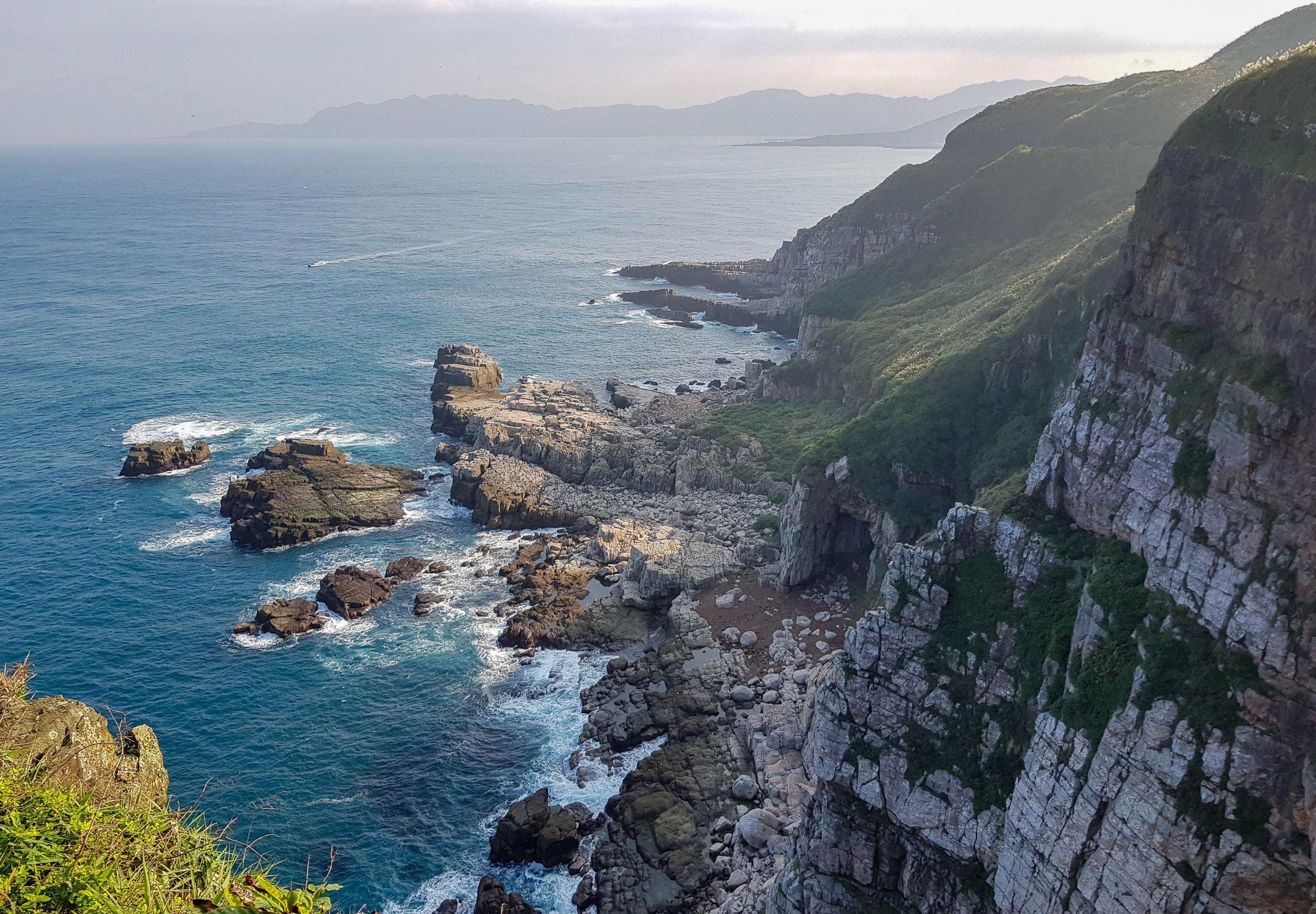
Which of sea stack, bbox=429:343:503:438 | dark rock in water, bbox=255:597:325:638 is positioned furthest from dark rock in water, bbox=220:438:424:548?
sea stack, bbox=429:343:503:438


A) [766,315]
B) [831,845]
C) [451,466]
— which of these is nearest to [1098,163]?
[766,315]

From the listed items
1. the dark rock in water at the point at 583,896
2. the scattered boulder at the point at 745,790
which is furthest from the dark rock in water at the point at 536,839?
the scattered boulder at the point at 745,790

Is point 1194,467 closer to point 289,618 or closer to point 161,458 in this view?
point 289,618

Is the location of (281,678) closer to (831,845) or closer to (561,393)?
(831,845)

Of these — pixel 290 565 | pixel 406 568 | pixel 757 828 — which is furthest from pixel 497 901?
pixel 290 565

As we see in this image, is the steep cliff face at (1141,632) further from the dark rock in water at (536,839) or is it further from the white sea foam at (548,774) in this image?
the white sea foam at (548,774)
